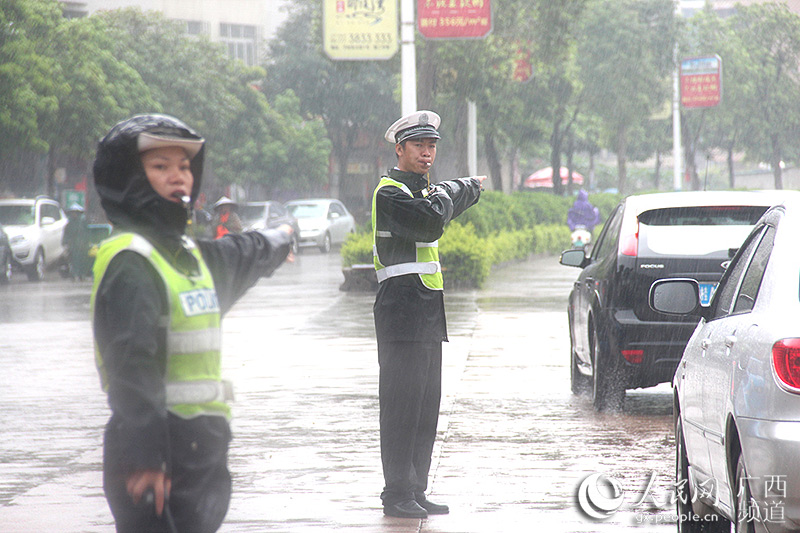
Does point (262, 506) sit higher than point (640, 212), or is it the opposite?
point (640, 212)

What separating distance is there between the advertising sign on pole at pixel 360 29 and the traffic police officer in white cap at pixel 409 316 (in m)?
14.8

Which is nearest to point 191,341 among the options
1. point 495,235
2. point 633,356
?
point 633,356

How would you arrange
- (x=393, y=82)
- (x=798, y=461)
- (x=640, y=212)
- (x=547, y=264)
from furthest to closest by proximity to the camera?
(x=393, y=82)
(x=547, y=264)
(x=640, y=212)
(x=798, y=461)

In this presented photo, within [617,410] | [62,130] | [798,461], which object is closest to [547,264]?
[62,130]

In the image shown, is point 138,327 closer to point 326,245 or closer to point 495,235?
point 495,235

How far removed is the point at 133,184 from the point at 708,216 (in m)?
6.44

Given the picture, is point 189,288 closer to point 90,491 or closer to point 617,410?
point 90,491

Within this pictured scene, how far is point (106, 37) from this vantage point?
3919 centimetres

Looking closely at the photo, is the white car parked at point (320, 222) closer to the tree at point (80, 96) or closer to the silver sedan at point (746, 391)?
the tree at point (80, 96)

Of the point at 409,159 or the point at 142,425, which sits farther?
the point at 409,159

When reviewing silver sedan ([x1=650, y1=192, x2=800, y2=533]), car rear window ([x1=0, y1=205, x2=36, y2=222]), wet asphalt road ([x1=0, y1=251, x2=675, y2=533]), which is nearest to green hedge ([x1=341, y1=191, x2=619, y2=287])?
wet asphalt road ([x1=0, y1=251, x2=675, y2=533])

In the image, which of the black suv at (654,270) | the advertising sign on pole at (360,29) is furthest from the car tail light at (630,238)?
the advertising sign on pole at (360,29)

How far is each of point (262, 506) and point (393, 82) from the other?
52.2m

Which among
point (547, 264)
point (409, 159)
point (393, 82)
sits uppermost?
point (393, 82)
